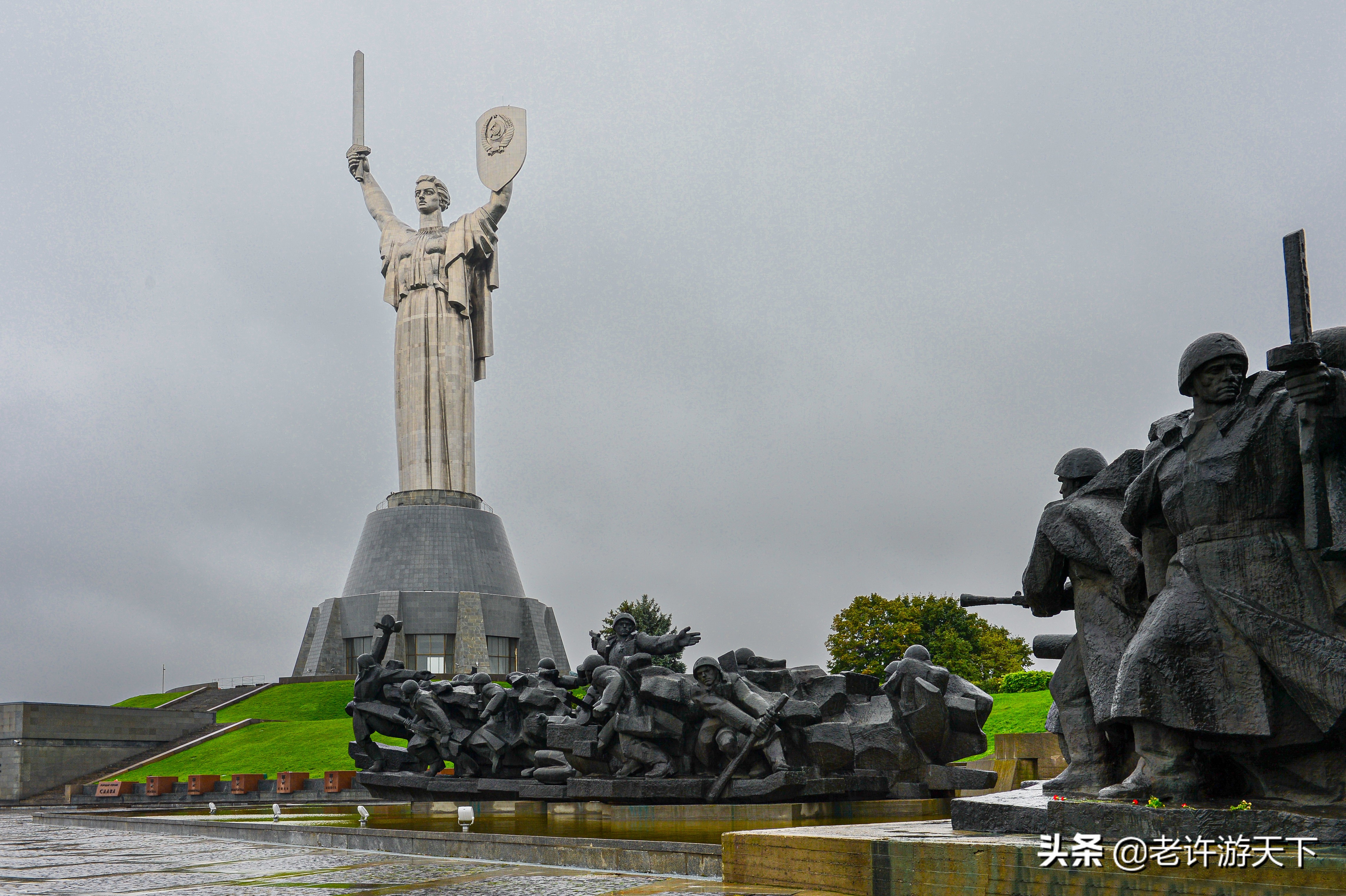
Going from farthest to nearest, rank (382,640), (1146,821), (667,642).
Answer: (382,640) → (667,642) → (1146,821)

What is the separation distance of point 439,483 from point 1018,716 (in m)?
30.7

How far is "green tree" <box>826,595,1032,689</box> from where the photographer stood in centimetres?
3972

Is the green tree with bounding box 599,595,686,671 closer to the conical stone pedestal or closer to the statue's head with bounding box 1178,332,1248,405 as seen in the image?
the conical stone pedestal

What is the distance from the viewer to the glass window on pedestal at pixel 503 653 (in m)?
44.7

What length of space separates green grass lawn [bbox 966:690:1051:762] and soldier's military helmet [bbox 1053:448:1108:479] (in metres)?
13.8

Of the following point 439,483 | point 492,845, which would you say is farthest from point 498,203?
point 492,845

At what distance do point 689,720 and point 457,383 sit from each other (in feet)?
122

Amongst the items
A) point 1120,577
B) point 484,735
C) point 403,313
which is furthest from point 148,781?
point 403,313

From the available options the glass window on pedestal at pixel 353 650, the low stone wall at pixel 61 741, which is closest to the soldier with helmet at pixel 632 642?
the low stone wall at pixel 61 741

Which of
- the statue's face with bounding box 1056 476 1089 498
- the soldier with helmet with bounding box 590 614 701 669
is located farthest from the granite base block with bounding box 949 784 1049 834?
the soldier with helmet with bounding box 590 614 701 669

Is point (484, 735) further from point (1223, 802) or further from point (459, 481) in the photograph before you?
point (459, 481)

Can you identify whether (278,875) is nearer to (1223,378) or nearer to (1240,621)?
(1240,621)

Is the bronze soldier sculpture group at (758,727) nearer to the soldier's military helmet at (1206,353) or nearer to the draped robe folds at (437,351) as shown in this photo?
the soldier's military helmet at (1206,353)

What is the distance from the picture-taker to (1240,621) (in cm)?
429
